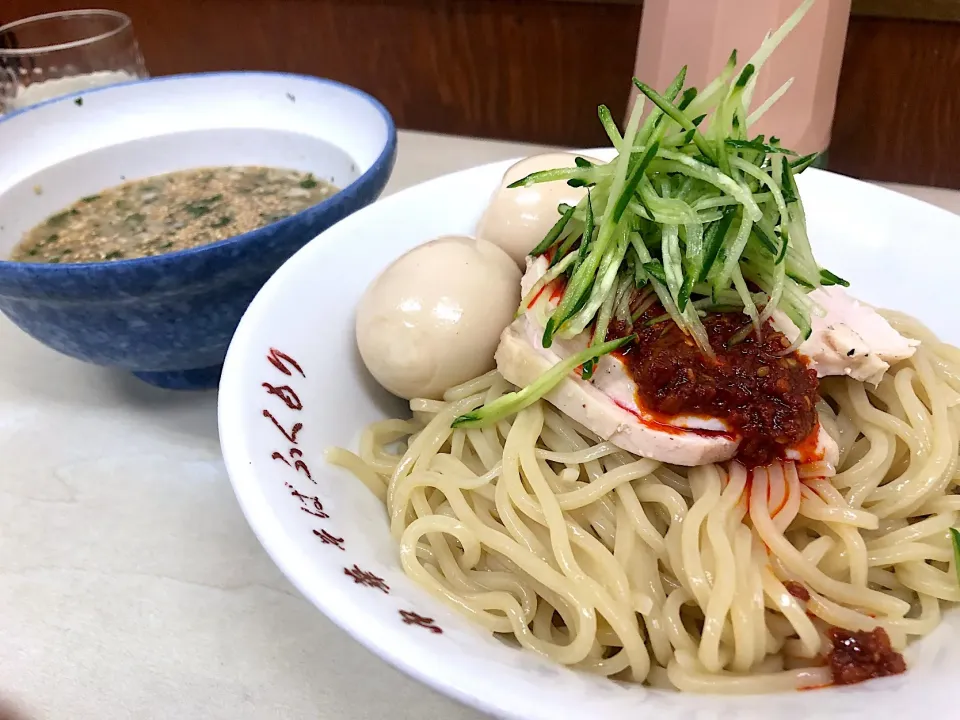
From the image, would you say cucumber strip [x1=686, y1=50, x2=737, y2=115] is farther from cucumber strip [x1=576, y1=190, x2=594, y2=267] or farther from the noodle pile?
→ the noodle pile

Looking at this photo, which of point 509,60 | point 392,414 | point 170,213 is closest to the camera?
point 392,414

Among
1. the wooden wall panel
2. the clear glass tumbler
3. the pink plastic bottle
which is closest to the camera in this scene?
the pink plastic bottle

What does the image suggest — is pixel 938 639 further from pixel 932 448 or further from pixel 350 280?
pixel 350 280

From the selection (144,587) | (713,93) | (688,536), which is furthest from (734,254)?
(144,587)

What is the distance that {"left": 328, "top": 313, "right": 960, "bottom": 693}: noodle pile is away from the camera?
97 cm

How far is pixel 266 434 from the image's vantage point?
1.08 m

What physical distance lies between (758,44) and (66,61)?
2.13m

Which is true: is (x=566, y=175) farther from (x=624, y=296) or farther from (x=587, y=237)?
(x=624, y=296)

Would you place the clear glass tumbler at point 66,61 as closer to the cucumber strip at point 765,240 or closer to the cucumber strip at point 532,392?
the cucumber strip at point 532,392

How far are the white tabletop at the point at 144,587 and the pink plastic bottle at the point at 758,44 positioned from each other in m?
1.52

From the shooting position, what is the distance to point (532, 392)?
1.12m

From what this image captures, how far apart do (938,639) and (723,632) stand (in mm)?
284

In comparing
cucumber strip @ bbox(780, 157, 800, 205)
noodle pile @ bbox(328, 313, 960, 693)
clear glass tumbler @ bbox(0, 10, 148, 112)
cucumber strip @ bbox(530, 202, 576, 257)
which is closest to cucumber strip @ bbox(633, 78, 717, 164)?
cucumber strip @ bbox(780, 157, 800, 205)

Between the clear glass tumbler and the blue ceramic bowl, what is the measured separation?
0.56m
